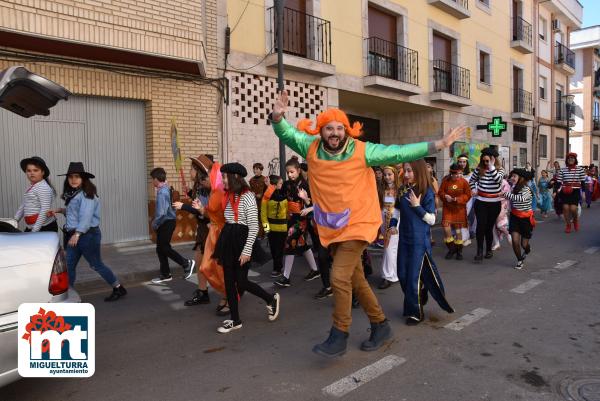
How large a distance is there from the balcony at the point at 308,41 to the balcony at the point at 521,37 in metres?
12.5

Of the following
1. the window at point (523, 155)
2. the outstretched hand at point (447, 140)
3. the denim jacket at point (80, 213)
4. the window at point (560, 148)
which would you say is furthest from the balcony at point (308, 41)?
the window at point (560, 148)

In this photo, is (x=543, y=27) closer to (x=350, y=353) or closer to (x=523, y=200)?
(x=523, y=200)

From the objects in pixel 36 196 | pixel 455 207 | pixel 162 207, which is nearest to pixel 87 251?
pixel 36 196

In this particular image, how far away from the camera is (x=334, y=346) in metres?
3.43

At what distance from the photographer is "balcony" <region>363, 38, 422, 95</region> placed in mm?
13570

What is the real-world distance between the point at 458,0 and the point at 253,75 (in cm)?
1027

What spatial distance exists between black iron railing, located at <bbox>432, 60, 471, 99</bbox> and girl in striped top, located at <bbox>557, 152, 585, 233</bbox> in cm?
679

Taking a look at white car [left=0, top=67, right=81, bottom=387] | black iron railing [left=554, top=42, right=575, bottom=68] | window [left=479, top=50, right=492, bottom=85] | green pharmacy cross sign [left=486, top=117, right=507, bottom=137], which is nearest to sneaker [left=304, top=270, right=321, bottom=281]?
white car [left=0, top=67, right=81, bottom=387]

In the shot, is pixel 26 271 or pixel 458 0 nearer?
pixel 26 271

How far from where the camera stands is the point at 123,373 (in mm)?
3469

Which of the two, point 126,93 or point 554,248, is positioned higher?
point 126,93

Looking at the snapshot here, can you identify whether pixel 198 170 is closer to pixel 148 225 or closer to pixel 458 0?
pixel 148 225

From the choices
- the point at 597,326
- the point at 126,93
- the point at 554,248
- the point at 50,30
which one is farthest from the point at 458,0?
the point at 597,326

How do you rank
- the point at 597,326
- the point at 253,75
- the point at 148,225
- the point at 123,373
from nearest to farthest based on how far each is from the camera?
the point at 123,373 → the point at 597,326 → the point at 148,225 → the point at 253,75
